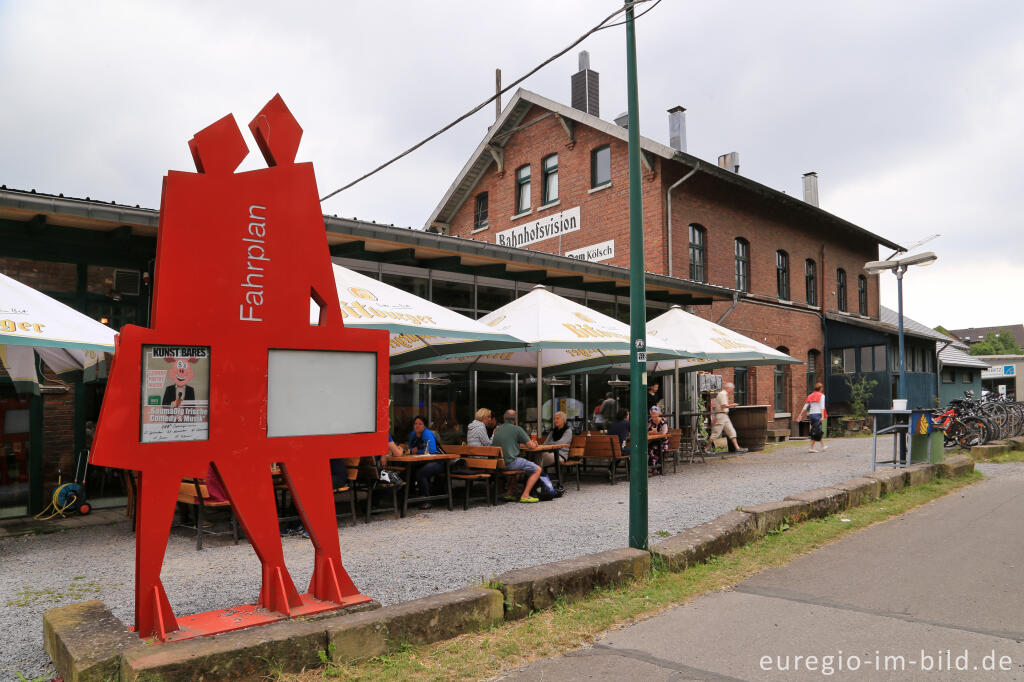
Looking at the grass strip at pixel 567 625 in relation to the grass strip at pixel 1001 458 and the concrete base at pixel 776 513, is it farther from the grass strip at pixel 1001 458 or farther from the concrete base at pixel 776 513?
the grass strip at pixel 1001 458

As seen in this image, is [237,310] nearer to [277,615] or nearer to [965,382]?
[277,615]

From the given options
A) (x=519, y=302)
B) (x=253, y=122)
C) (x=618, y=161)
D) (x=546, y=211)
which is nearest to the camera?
(x=253, y=122)

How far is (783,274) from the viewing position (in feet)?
80.1

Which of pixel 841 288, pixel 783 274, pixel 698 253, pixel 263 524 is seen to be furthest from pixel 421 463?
pixel 841 288

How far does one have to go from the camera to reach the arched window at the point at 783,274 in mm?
24234

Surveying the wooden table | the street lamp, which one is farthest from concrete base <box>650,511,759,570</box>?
the street lamp

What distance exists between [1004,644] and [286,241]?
478 cm

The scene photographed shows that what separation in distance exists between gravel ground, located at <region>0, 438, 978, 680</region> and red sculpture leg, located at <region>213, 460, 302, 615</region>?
0.93 m

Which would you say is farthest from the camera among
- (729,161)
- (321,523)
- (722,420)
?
(729,161)

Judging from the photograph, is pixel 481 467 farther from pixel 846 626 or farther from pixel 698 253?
pixel 698 253

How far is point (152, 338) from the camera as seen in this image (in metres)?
3.80

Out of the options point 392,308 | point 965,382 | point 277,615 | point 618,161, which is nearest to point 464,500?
point 392,308

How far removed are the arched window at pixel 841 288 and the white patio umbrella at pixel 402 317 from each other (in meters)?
22.6

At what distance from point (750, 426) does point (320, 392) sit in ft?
48.7
